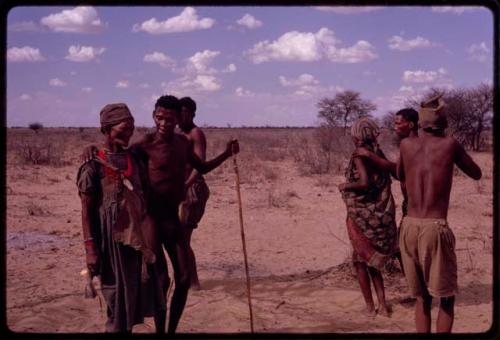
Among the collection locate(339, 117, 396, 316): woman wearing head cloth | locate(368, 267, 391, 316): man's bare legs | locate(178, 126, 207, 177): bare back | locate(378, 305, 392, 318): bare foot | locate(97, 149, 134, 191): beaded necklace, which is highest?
locate(178, 126, 207, 177): bare back

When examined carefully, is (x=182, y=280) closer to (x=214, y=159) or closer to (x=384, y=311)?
(x=214, y=159)

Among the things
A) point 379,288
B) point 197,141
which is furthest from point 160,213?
point 379,288

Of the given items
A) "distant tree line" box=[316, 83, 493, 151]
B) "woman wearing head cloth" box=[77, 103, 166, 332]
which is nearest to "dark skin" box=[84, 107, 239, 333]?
"woman wearing head cloth" box=[77, 103, 166, 332]

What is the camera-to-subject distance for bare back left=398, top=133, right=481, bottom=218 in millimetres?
3791

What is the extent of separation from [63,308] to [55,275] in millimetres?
1313

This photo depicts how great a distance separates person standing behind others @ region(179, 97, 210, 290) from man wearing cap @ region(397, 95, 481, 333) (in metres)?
2.03

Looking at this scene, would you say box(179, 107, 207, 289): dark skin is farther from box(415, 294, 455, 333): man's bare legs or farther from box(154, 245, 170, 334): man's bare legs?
box(415, 294, 455, 333): man's bare legs

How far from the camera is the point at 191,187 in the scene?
5672 mm

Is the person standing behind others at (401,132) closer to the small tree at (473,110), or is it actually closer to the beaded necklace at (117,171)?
the beaded necklace at (117,171)

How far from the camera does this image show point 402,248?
3.96 metres

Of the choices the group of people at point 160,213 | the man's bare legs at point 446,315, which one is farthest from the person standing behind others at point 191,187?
the man's bare legs at point 446,315

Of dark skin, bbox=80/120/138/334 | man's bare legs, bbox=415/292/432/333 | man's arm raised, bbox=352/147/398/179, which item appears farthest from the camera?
man's arm raised, bbox=352/147/398/179

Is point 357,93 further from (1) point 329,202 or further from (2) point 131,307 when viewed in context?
(2) point 131,307

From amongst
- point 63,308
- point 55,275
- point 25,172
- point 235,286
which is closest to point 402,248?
point 235,286
